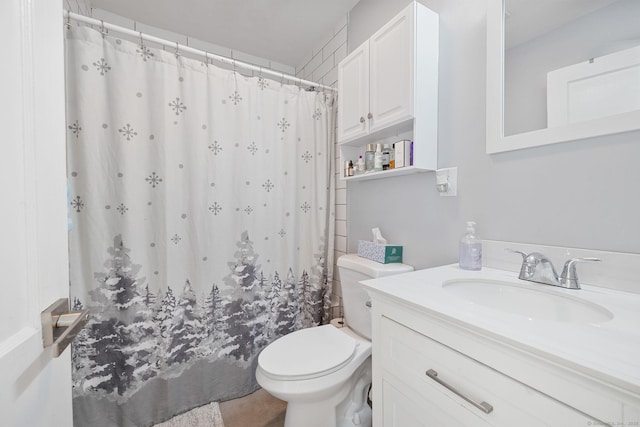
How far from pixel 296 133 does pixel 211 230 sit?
0.82m

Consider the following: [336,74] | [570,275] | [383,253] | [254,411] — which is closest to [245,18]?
[336,74]

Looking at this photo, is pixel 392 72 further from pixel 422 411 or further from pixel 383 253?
pixel 422 411

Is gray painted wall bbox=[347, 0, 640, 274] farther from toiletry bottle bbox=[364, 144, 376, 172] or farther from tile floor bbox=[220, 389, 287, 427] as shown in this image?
tile floor bbox=[220, 389, 287, 427]

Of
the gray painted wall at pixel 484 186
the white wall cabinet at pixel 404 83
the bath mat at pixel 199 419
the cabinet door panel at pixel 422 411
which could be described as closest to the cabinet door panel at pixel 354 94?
the white wall cabinet at pixel 404 83

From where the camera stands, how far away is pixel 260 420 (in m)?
1.38

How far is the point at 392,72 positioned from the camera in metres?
1.20

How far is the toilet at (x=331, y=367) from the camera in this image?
104 cm

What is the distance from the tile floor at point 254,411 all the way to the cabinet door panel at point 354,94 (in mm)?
1563

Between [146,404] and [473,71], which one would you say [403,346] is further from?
[146,404]

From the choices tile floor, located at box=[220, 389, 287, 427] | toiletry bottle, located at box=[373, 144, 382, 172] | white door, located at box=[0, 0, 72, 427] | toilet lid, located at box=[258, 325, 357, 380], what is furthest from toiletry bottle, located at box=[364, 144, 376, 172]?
tile floor, located at box=[220, 389, 287, 427]

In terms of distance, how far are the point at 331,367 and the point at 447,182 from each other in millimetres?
920

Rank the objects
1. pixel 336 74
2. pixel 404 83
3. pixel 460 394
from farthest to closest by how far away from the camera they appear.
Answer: pixel 336 74
pixel 404 83
pixel 460 394

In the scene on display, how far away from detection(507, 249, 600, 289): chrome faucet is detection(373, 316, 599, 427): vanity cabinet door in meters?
0.44

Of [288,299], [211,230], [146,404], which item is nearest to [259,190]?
[211,230]
